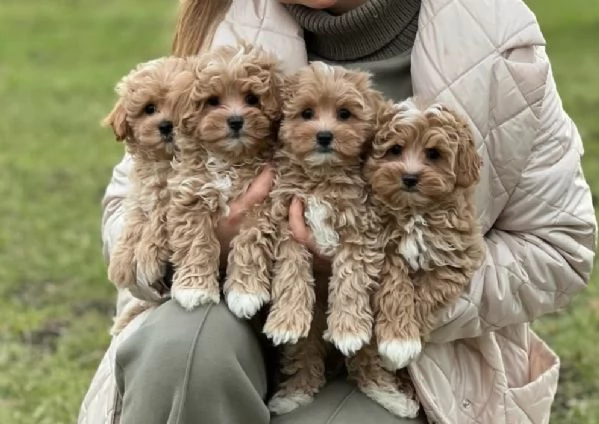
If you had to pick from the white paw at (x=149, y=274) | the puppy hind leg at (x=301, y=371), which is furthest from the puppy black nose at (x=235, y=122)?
the puppy hind leg at (x=301, y=371)

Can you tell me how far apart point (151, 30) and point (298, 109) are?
1319 centimetres

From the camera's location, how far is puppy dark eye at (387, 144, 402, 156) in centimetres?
282

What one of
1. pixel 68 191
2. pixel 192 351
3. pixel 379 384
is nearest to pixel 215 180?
pixel 192 351

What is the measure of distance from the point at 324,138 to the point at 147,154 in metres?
0.55

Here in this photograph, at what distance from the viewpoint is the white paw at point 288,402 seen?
3006mm

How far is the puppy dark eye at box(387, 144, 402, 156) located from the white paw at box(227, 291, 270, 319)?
481mm

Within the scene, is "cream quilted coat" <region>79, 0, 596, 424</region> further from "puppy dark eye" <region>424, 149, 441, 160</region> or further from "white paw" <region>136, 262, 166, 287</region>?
A: "puppy dark eye" <region>424, 149, 441, 160</region>

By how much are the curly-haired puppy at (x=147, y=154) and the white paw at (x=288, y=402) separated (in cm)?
46

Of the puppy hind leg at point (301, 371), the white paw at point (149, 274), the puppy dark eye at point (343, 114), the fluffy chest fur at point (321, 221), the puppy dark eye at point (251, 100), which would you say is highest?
the puppy dark eye at point (251, 100)

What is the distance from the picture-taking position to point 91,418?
332 cm

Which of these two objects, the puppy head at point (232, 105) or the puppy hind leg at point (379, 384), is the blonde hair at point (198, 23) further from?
the puppy hind leg at point (379, 384)

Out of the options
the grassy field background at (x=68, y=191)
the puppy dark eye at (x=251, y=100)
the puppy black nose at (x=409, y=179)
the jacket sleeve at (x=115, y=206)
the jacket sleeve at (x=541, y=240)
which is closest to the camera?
the puppy black nose at (x=409, y=179)

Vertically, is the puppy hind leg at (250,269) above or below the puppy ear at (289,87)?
below

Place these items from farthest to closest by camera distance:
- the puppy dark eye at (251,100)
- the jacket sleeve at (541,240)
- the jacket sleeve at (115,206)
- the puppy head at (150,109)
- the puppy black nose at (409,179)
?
the jacket sleeve at (115,206)
the jacket sleeve at (541,240)
the puppy head at (150,109)
the puppy dark eye at (251,100)
the puppy black nose at (409,179)
